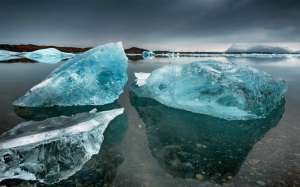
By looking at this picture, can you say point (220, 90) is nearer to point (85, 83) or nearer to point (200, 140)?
point (200, 140)

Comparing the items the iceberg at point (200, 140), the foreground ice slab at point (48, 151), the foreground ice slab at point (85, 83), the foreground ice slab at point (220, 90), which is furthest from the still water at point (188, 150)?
the foreground ice slab at point (85, 83)

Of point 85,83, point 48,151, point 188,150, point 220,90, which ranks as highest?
point 220,90

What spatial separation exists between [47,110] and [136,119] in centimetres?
190

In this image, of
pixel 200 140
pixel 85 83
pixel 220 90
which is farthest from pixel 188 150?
pixel 85 83

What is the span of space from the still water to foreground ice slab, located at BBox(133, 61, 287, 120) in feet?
0.78

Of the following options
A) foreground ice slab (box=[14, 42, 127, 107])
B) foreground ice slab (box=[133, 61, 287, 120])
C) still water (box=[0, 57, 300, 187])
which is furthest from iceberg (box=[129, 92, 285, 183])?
foreground ice slab (box=[14, 42, 127, 107])

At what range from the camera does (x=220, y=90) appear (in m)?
4.91

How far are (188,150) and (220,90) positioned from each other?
2.08 m

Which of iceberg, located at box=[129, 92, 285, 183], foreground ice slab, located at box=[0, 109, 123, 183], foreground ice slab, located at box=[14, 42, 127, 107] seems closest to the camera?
foreground ice slab, located at box=[0, 109, 123, 183]

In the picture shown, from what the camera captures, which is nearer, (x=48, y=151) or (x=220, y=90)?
(x=48, y=151)

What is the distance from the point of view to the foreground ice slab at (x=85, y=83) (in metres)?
5.57

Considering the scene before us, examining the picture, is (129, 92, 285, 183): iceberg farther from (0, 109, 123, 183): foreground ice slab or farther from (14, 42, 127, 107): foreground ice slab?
(14, 42, 127, 107): foreground ice slab

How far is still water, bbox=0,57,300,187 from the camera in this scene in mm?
2504

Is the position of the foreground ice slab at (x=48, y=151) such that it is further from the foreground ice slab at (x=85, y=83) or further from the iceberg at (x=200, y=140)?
the foreground ice slab at (x=85, y=83)
